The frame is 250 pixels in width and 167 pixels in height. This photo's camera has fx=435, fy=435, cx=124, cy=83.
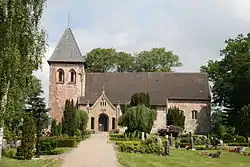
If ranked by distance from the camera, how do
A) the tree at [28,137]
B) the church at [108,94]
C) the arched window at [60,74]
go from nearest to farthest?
the tree at [28,137] < the church at [108,94] < the arched window at [60,74]

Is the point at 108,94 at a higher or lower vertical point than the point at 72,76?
lower

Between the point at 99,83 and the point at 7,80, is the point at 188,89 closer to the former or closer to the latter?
the point at 99,83

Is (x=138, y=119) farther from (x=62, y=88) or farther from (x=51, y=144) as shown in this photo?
(x=62, y=88)

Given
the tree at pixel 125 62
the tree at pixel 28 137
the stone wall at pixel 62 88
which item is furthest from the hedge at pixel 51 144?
the tree at pixel 125 62

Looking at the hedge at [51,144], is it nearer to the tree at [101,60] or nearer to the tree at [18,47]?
the tree at [18,47]

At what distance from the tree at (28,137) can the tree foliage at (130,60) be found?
50.6m

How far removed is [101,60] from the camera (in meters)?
72.8

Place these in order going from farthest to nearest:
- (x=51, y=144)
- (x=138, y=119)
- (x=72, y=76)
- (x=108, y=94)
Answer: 1. (x=108, y=94)
2. (x=72, y=76)
3. (x=138, y=119)
4. (x=51, y=144)

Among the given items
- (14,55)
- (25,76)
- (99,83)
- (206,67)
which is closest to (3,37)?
(14,55)

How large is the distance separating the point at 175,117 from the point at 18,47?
42.1 m

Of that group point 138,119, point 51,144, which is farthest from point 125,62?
point 51,144

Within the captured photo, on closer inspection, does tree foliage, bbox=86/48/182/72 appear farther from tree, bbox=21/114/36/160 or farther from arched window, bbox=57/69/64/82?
tree, bbox=21/114/36/160

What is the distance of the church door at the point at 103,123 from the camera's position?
5868 centimetres

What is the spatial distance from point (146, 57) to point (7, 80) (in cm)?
5638
